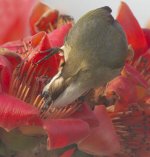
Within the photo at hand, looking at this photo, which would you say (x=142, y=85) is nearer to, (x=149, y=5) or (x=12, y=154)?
(x=12, y=154)

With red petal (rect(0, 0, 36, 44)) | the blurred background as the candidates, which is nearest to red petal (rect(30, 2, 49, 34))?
red petal (rect(0, 0, 36, 44))

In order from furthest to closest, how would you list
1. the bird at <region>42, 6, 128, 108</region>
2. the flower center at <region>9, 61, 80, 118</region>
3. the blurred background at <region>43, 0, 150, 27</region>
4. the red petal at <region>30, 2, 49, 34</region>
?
the blurred background at <region>43, 0, 150, 27</region>
the red petal at <region>30, 2, 49, 34</region>
the flower center at <region>9, 61, 80, 118</region>
the bird at <region>42, 6, 128, 108</region>

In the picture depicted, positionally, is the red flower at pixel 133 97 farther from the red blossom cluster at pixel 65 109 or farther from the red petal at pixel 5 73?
the red petal at pixel 5 73

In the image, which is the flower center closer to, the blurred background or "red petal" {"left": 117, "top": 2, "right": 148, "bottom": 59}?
"red petal" {"left": 117, "top": 2, "right": 148, "bottom": 59}

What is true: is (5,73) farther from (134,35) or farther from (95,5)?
(95,5)

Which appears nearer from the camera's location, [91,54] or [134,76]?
[91,54]

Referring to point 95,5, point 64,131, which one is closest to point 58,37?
point 64,131

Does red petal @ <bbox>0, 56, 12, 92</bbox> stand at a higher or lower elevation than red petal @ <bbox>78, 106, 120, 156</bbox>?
higher

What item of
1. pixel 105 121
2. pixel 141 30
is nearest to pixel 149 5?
pixel 141 30
